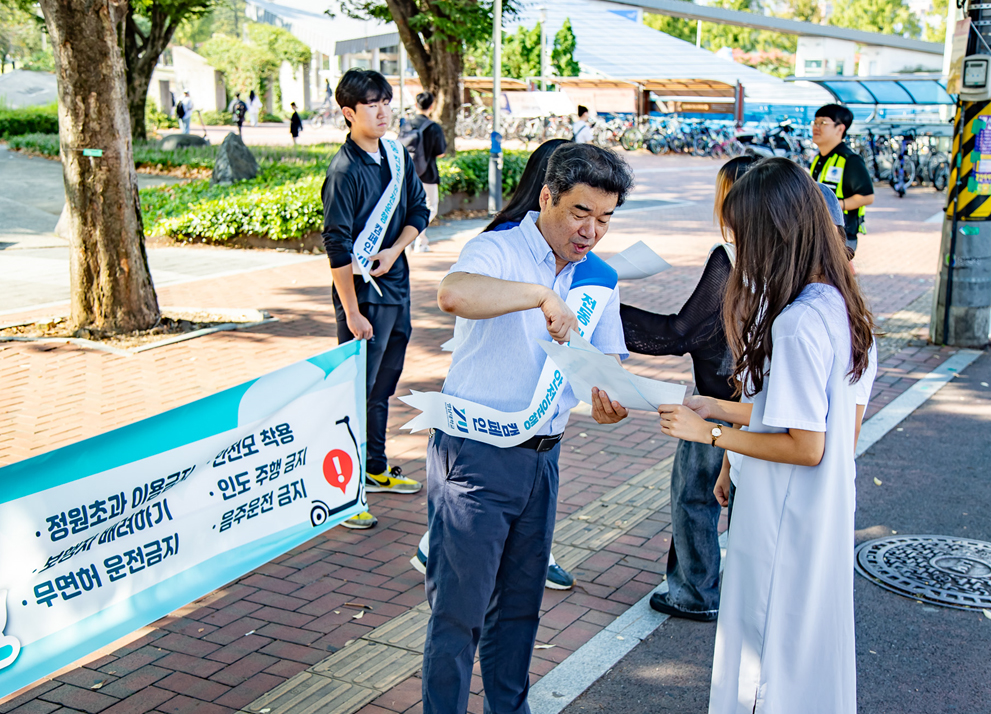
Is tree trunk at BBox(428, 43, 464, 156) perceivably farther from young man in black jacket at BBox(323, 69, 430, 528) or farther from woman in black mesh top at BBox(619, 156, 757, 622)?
woman in black mesh top at BBox(619, 156, 757, 622)

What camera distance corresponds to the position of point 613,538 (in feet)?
15.8

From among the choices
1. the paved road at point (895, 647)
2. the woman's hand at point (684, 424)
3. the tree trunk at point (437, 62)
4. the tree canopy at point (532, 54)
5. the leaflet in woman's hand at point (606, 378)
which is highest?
the tree canopy at point (532, 54)

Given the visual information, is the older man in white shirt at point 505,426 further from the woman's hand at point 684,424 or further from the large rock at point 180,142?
the large rock at point 180,142

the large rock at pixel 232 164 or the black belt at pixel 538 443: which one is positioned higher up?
the large rock at pixel 232 164

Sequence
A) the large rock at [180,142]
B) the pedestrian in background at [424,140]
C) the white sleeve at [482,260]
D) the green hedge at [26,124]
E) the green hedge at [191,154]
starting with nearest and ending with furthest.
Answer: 1. the white sleeve at [482,260]
2. the pedestrian in background at [424,140]
3. the green hedge at [191,154]
4. the large rock at [180,142]
5. the green hedge at [26,124]

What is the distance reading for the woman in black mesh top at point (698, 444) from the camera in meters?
3.41

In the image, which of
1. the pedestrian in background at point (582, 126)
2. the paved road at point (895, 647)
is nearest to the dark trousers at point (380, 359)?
the paved road at point (895, 647)

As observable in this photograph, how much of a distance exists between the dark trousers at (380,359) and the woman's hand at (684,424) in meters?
2.47

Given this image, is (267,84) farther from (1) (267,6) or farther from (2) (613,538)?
(2) (613,538)

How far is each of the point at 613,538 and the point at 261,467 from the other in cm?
207

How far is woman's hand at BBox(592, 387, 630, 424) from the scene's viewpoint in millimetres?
2682

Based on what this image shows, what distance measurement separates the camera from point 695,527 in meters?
3.96

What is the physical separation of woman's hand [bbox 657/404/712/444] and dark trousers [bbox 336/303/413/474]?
8.12 ft

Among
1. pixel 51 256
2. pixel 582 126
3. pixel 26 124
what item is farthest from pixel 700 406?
pixel 26 124
